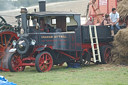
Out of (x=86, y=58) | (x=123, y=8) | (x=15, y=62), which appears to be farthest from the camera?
(x=123, y=8)

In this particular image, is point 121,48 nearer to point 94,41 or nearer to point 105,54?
point 105,54

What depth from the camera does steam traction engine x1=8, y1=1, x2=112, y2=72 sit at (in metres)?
13.8

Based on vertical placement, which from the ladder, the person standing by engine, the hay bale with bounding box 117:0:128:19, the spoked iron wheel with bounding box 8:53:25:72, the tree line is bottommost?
the spoked iron wheel with bounding box 8:53:25:72

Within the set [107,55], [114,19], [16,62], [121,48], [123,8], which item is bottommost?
[16,62]

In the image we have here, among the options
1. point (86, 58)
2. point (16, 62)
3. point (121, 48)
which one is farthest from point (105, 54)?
point (16, 62)

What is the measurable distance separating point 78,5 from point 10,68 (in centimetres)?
3077

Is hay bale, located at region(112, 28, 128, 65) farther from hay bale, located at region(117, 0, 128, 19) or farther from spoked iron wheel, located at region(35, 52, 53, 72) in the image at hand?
spoked iron wheel, located at region(35, 52, 53, 72)

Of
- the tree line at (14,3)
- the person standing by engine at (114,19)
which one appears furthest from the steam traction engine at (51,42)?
the tree line at (14,3)

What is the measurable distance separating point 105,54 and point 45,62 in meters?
3.62

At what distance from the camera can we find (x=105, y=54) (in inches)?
632

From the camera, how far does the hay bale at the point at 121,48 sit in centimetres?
1437

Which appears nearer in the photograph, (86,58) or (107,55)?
(86,58)

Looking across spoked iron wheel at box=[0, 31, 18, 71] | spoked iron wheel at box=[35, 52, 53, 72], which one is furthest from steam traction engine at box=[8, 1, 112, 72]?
spoked iron wheel at box=[0, 31, 18, 71]

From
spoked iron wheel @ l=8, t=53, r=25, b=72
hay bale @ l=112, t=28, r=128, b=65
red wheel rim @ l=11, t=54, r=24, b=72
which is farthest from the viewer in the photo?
red wheel rim @ l=11, t=54, r=24, b=72
